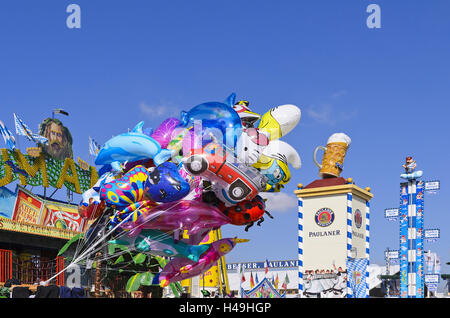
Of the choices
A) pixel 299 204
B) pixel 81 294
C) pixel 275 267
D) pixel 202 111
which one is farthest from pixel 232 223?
pixel 275 267

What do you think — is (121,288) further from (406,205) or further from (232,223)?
(232,223)

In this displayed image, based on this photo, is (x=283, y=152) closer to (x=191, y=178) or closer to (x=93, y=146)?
(x=191, y=178)

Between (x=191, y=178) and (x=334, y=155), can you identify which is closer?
(x=191, y=178)

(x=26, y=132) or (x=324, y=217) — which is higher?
(x=26, y=132)

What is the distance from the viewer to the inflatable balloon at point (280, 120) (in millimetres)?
14337

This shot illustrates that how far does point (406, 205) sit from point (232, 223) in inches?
721

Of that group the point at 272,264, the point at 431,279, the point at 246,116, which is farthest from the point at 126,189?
the point at 272,264

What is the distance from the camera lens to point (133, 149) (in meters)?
13.8

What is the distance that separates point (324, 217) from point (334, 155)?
9.81 ft

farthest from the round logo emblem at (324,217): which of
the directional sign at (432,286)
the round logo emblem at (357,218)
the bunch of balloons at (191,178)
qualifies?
the bunch of balloons at (191,178)

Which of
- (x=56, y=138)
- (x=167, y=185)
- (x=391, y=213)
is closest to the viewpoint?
(x=167, y=185)

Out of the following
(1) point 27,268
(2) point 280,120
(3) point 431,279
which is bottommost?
(3) point 431,279

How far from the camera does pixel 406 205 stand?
99.9ft

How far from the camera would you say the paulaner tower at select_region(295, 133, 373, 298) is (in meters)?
28.2
